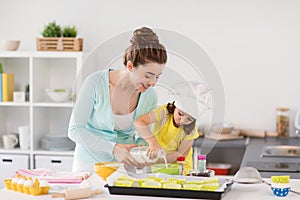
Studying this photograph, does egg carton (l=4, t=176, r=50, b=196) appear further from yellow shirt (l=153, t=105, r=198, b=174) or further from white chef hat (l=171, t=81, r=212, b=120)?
white chef hat (l=171, t=81, r=212, b=120)

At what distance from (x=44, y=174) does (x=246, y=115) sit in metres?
2.23

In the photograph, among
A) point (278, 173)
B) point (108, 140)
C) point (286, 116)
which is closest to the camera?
point (108, 140)

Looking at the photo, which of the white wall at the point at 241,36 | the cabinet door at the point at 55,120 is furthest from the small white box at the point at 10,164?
the white wall at the point at 241,36

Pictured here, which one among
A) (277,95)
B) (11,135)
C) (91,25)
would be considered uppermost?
(91,25)

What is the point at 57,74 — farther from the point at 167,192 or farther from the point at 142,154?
the point at 167,192

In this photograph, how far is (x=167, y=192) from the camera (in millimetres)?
2193

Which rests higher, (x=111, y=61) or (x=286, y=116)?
(x=111, y=61)

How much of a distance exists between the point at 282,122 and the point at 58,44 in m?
1.71

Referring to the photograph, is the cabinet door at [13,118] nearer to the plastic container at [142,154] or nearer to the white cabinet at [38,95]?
the white cabinet at [38,95]

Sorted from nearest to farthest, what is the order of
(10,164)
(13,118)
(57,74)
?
(10,164)
(57,74)
(13,118)

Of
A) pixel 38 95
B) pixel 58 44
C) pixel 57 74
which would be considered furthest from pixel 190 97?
pixel 57 74

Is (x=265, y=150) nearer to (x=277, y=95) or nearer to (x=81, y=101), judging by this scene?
(x=277, y=95)

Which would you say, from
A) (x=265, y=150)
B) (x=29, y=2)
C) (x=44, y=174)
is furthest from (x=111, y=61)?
(x=29, y=2)

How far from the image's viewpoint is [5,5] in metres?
4.68
